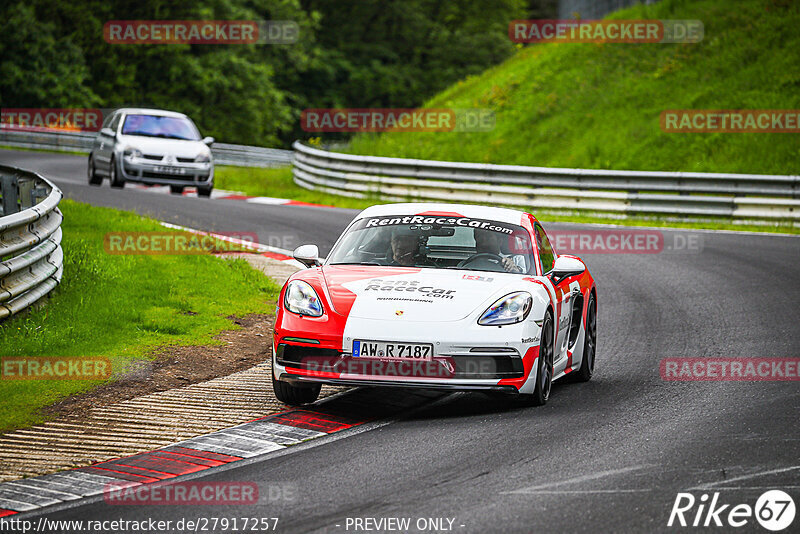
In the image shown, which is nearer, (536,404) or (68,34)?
(536,404)

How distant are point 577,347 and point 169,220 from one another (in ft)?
36.6

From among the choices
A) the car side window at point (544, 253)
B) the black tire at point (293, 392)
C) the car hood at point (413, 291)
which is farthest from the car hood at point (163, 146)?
the black tire at point (293, 392)

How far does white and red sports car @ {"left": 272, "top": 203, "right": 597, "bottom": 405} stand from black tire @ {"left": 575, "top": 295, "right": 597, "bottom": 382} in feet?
0.84

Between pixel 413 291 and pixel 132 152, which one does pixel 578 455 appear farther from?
pixel 132 152

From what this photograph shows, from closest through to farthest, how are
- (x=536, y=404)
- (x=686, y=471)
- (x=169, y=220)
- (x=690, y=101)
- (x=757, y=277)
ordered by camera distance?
(x=686, y=471), (x=536, y=404), (x=757, y=277), (x=169, y=220), (x=690, y=101)

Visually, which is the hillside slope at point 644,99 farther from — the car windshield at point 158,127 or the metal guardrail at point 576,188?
the car windshield at point 158,127

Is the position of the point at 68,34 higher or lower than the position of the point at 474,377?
higher

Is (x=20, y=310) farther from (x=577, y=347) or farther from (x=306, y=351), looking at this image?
(x=577, y=347)

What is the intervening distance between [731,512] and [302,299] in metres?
3.49

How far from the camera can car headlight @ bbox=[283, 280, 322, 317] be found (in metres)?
8.02

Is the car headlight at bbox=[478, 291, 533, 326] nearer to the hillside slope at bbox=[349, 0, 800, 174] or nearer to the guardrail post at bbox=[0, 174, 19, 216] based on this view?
the guardrail post at bbox=[0, 174, 19, 216]

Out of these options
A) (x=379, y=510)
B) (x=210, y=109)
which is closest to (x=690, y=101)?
(x=379, y=510)

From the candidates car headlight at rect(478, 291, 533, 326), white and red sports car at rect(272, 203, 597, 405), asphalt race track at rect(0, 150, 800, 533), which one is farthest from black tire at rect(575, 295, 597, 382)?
car headlight at rect(478, 291, 533, 326)

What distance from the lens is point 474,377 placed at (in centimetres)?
778
